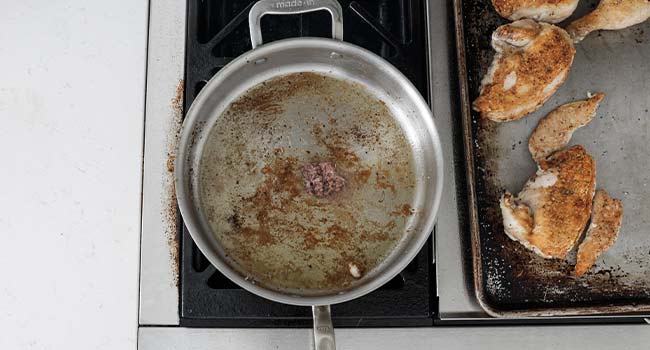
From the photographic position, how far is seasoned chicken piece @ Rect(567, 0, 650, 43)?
973mm

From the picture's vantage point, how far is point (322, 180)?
0.93m

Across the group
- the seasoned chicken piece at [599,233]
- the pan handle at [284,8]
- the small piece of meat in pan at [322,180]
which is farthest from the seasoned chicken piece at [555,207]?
the pan handle at [284,8]

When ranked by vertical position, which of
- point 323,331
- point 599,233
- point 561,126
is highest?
point 561,126

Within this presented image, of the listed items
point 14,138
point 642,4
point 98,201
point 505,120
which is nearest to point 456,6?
point 505,120

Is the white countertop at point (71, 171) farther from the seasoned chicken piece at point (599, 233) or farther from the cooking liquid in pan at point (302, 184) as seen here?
the seasoned chicken piece at point (599, 233)

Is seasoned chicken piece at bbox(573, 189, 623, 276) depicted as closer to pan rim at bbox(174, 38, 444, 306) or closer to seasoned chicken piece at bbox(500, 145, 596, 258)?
seasoned chicken piece at bbox(500, 145, 596, 258)

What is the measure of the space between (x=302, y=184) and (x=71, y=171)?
43cm

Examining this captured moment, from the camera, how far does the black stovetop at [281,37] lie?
930 millimetres

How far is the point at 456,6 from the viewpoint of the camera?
3.22ft

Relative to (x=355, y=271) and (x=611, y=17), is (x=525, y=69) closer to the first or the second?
(x=611, y=17)

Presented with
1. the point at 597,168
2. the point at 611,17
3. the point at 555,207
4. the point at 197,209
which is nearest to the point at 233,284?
the point at 197,209

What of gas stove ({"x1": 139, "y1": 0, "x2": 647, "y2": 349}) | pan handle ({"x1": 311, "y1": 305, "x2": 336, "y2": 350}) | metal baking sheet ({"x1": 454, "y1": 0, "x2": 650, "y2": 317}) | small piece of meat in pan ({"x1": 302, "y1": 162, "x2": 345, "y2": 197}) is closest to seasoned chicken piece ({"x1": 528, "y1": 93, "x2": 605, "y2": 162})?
metal baking sheet ({"x1": 454, "y1": 0, "x2": 650, "y2": 317})

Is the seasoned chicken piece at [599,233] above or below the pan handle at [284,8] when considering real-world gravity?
below

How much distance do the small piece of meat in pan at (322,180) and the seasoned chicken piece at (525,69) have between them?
0.87 ft
